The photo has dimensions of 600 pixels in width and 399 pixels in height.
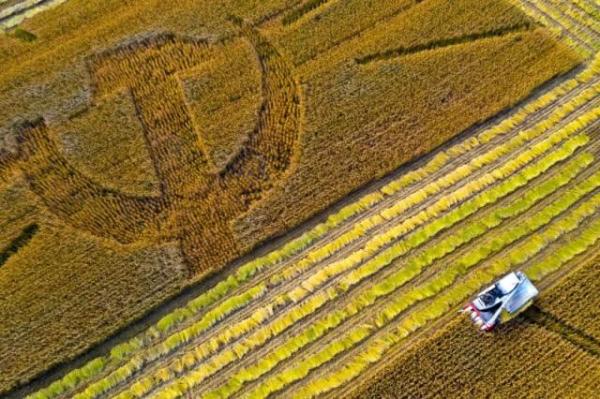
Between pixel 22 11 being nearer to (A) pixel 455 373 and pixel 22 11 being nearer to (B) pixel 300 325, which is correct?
(B) pixel 300 325

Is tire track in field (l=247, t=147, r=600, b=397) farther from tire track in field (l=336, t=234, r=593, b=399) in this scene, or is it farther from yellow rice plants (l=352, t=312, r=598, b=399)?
yellow rice plants (l=352, t=312, r=598, b=399)

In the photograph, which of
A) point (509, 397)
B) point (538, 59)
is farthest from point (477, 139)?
point (509, 397)

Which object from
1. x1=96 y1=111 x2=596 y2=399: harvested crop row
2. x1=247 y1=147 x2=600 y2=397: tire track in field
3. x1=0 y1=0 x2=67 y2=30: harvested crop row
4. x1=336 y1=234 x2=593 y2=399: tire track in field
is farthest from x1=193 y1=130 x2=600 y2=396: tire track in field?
x1=0 y1=0 x2=67 y2=30: harvested crop row

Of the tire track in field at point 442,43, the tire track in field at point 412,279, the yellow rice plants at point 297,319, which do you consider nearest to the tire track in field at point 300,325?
the tire track in field at point 412,279

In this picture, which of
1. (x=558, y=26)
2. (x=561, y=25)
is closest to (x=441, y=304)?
(x=558, y=26)

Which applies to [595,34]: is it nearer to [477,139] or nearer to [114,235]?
[477,139]

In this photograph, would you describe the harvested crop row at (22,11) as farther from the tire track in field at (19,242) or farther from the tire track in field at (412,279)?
the tire track in field at (412,279)
